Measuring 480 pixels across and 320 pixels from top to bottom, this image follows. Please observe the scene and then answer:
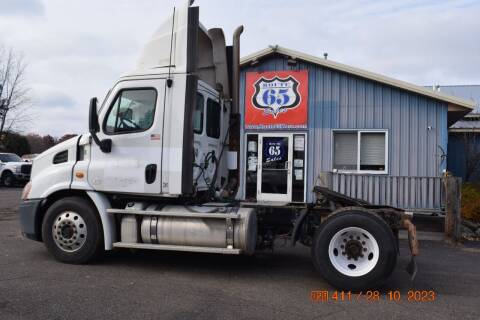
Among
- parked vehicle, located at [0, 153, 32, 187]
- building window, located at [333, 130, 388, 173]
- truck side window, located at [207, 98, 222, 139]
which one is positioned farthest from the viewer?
parked vehicle, located at [0, 153, 32, 187]

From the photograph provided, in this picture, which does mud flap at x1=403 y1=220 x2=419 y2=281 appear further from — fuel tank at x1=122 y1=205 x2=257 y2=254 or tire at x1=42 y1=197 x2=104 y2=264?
tire at x1=42 y1=197 x2=104 y2=264

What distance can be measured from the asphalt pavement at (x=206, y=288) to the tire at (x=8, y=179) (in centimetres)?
1797

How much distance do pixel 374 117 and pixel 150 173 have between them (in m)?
7.90

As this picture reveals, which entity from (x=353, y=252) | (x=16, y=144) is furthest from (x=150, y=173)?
(x=16, y=144)

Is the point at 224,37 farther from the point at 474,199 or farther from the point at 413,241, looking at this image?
the point at 474,199

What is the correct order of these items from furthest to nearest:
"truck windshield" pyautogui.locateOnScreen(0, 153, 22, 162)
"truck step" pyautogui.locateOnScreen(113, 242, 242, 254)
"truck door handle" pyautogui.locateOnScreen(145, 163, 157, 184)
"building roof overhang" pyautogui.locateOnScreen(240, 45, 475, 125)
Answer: "truck windshield" pyautogui.locateOnScreen(0, 153, 22, 162), "building roof overhang" pyautogui.locateOnScreen(240, 45, 475, 125), "truck door handle" pyautogui.locateOnScreen(145, 163, 157, 184), "truck step" pyautogui.locateOnScreen(113, 242, 242, 254)

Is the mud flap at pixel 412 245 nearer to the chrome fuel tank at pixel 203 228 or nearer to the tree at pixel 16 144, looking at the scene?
the chrome fuel tank at pixel 203 228

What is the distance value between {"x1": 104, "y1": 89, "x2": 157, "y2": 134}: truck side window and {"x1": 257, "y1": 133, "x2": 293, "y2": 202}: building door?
6698 millimetres

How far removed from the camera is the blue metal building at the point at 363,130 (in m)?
12.1

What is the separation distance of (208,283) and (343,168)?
7.65 m

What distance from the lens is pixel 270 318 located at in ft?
15.8

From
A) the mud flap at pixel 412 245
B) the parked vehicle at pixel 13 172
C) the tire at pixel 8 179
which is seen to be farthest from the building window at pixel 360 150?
the tire at pixel 8 179

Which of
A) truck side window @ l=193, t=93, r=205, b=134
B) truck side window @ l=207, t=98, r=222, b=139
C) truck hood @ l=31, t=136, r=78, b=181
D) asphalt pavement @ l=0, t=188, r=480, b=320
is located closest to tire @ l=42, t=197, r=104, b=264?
asphalt pavement @ l=0, t=188, r=480, b=320

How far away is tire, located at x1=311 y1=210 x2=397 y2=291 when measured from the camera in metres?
5.72
